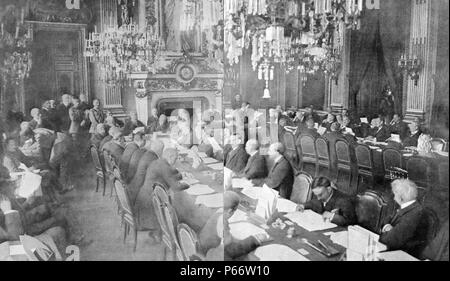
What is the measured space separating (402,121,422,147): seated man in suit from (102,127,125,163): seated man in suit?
2948 millimetres

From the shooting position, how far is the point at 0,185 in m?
A: 5.12

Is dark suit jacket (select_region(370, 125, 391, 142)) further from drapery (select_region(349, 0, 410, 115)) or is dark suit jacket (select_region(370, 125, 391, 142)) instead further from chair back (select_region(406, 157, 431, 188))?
chair back (select_region(406, 157, 431, 188))

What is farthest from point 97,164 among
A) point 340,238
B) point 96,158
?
point 340,238

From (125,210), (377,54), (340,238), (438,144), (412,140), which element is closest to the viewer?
(438,144)

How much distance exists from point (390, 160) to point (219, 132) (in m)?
1.79

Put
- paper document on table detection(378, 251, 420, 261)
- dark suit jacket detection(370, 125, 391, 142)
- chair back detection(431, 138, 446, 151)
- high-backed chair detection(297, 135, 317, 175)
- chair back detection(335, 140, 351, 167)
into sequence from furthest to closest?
high-backed chair detection(297, 135, 317, 175) → chair back detection(335, 140, 351, 167) → dark suit jacket detection(370, 125, 391, 142) → paper document on table detection(378, 251, 420, 261) → chair back detection(431, 138, 446, 151)

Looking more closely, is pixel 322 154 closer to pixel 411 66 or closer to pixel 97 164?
pixel 411 66

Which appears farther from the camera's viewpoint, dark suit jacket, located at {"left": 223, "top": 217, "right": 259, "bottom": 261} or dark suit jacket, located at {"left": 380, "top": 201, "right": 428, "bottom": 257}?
dark suit jacket, located at {"left": 223, "top": 217, "right": 259, "bottom": 261}

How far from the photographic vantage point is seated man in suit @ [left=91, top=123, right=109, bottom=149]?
5.28m

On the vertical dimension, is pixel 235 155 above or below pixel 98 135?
below

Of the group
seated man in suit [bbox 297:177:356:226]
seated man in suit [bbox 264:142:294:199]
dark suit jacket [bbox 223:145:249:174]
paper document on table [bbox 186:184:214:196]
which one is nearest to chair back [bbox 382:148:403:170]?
seated man in suit [bbox 297:177:356:226]

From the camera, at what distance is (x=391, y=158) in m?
5.12

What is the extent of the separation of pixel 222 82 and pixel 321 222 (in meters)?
→ 1.82

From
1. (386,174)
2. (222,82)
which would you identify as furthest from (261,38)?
(386,174)
